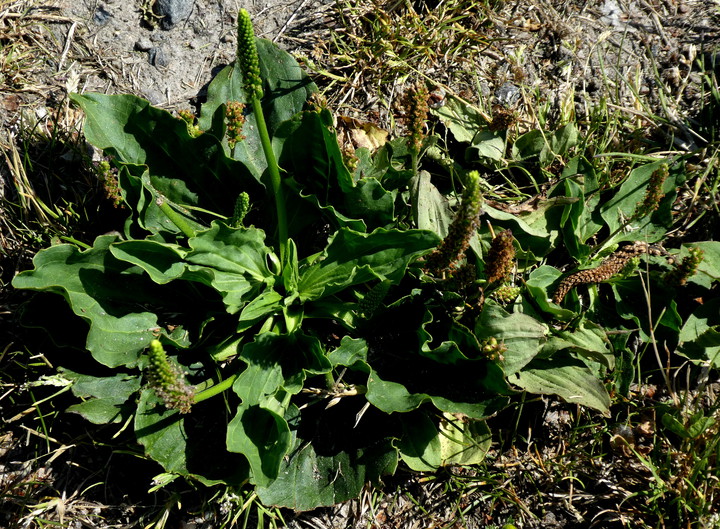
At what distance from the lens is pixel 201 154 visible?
11.6ft

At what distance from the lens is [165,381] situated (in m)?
2.48

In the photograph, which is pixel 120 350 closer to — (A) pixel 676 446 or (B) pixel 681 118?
(A) pixel 676 446

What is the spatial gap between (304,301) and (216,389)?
25.4 inches

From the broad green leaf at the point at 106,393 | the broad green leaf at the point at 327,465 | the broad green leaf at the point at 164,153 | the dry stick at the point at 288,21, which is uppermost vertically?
the dry stick at the point at 288,21

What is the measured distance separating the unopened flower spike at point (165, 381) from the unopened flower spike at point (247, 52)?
1122 millimetres

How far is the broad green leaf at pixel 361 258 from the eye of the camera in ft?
10.2

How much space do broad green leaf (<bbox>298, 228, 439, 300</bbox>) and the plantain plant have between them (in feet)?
0.04

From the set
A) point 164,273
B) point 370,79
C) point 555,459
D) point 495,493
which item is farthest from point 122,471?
point 370,79

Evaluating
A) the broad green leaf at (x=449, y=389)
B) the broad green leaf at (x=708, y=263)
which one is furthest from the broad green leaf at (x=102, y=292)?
the broad green leaf at (x=708, y=263)

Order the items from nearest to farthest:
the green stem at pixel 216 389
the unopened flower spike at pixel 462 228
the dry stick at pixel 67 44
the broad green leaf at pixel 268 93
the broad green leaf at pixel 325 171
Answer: the unopened flower spike at pixel 462 228, the green stem at pixel 216 389, the broad green leaf at pixel 325 171, the broad green leaf at pixel 268 93, the dry stick at pixel 67 44

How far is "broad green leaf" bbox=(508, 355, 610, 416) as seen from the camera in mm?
3262

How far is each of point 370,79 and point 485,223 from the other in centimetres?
140

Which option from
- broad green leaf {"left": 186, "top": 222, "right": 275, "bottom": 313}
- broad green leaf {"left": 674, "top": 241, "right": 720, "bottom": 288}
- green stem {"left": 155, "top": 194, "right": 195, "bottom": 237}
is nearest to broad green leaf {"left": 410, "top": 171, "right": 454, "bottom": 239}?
broad green leaf {"left": 186, "top": 222, "right": 275, "bottom": 313}

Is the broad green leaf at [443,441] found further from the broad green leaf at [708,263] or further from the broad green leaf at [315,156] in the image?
the broad green leaf at [708,263]
